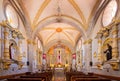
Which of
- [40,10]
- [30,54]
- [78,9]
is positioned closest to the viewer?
[78,9]

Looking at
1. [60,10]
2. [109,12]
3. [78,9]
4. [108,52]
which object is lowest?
[108,52]

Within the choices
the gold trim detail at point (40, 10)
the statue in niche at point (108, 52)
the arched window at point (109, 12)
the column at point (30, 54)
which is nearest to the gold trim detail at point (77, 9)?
the gold trim detail at point (40, 10)

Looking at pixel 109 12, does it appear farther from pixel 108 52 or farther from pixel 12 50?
pixel 12 50

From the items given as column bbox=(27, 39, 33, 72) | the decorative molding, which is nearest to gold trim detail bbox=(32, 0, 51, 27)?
column bbox=(27, 39, 33, 72)

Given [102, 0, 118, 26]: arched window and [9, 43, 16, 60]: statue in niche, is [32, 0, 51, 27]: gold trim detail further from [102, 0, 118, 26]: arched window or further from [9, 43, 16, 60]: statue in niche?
[102, 0, 118, 26]: arched window

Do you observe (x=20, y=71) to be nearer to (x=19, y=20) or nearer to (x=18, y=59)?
(x=18, y=59)

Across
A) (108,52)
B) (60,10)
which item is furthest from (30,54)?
(108,52)

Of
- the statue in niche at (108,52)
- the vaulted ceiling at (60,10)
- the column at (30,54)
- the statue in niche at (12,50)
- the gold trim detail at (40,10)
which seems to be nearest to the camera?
the statue in niche at (108,52)

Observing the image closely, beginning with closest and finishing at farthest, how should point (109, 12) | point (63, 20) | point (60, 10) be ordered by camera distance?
point (109, 12) < point (60, 10) < point (63, 20)

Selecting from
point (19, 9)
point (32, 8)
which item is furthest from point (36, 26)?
point (19, 9)

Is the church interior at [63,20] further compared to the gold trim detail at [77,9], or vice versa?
the gold trim detail at [77,9]

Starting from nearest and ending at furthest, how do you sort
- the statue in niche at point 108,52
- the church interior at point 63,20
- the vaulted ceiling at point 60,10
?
1. the church interior at point 63,20
2. the statue in niche at point 108,52
3. the vaulted ceiling at point 60,10

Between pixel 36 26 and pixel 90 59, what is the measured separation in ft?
17.5

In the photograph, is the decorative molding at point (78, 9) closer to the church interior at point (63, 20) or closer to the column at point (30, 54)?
the church interior at point (63, 20)
